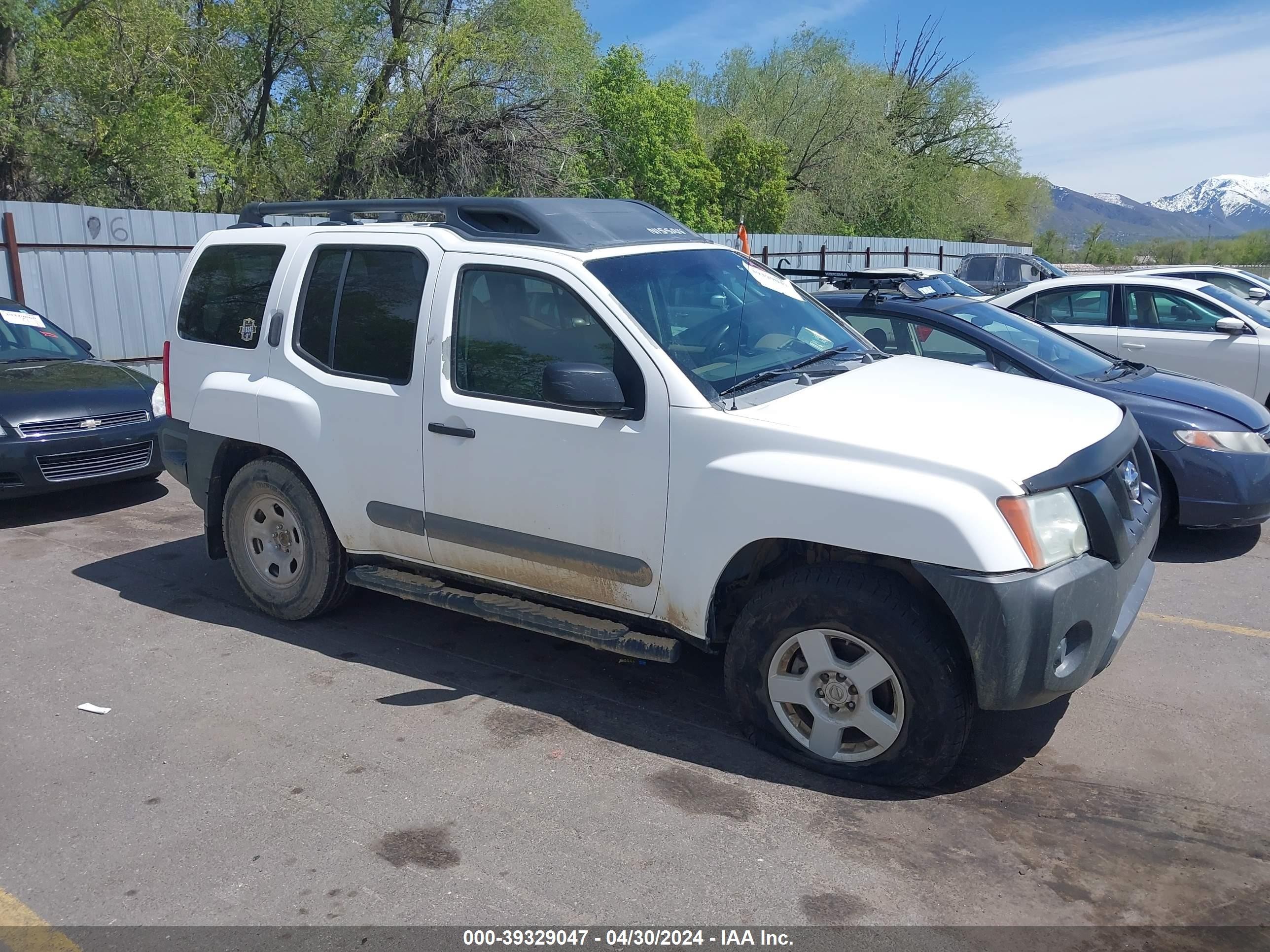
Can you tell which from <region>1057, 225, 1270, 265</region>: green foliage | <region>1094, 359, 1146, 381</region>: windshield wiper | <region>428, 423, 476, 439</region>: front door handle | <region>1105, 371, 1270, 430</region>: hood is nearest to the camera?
<region>428, 423, 476, 439</region>: front door handle

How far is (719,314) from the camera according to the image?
14.8 ft

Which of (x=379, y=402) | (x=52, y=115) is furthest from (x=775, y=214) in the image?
(x=379, y=402)

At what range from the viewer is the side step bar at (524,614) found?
4176mm

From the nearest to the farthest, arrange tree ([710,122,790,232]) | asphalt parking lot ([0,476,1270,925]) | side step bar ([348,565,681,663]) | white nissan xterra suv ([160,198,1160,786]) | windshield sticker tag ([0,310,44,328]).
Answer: asphalt parking lot ([0,476,1270,925])
white nissan xterra suv ([160,198,1160,786])
side step bar ([348,565,681,663])
windshield sticker tag ([0,310,44,328])
tree ([710,122,790,232])

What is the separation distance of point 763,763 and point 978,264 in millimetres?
21563

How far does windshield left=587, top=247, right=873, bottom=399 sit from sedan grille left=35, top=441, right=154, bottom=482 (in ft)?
16.6

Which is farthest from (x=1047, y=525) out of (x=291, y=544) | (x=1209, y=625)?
(x=291, y=544)

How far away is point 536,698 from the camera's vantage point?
4574 mm

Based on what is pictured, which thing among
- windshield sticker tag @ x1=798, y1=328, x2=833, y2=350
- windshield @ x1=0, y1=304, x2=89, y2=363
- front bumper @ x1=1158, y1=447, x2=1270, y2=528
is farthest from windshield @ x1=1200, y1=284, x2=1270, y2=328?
windshield @ x1=0, y1=304, x2=89, y2=363

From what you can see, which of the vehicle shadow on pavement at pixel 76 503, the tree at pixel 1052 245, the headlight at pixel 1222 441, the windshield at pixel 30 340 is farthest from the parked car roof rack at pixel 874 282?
the tree at pixel 1052 245

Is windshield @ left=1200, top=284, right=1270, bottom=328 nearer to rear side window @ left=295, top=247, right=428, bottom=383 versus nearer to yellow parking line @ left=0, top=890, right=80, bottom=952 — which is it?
rear side window @ left=295, top=247, right=428, bottom=383

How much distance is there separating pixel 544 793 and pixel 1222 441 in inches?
192

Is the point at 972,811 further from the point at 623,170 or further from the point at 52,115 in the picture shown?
the point at 623,170

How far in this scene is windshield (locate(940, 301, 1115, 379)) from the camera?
6.78 m
